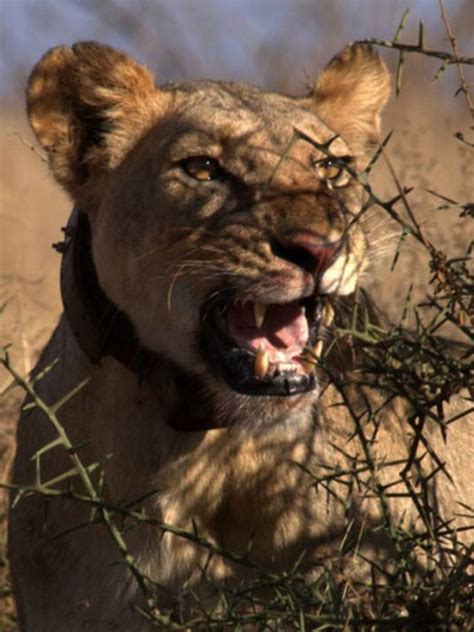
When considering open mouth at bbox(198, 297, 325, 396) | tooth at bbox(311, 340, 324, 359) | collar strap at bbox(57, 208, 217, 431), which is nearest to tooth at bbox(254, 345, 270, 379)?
open mouth at bbox(198, 297, 325, 396)

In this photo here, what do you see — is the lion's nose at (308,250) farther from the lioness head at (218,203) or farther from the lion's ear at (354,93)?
the lion's ear at (354,93)

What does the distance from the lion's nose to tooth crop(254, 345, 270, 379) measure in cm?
21

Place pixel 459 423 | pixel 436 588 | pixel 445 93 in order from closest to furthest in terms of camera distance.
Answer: pixel 436 588, pixel 459 423, pixel 445 93

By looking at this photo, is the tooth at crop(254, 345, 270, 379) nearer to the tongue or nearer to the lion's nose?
the tongue

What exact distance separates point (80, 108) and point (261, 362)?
0.91 meters

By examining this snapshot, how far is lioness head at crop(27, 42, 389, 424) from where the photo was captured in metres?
3.33

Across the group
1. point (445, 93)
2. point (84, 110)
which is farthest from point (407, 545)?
point (445, 93)

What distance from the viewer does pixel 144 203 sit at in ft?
12.0

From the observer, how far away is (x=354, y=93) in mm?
4129

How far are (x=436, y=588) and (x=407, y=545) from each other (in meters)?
0.16

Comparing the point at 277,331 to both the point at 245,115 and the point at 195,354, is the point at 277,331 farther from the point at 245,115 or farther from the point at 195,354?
the point at 245,115

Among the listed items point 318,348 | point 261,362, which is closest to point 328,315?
point 318,348

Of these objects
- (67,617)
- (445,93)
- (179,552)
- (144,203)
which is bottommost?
(67,617)

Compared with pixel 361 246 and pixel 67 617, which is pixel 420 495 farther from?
pixel 67 617
